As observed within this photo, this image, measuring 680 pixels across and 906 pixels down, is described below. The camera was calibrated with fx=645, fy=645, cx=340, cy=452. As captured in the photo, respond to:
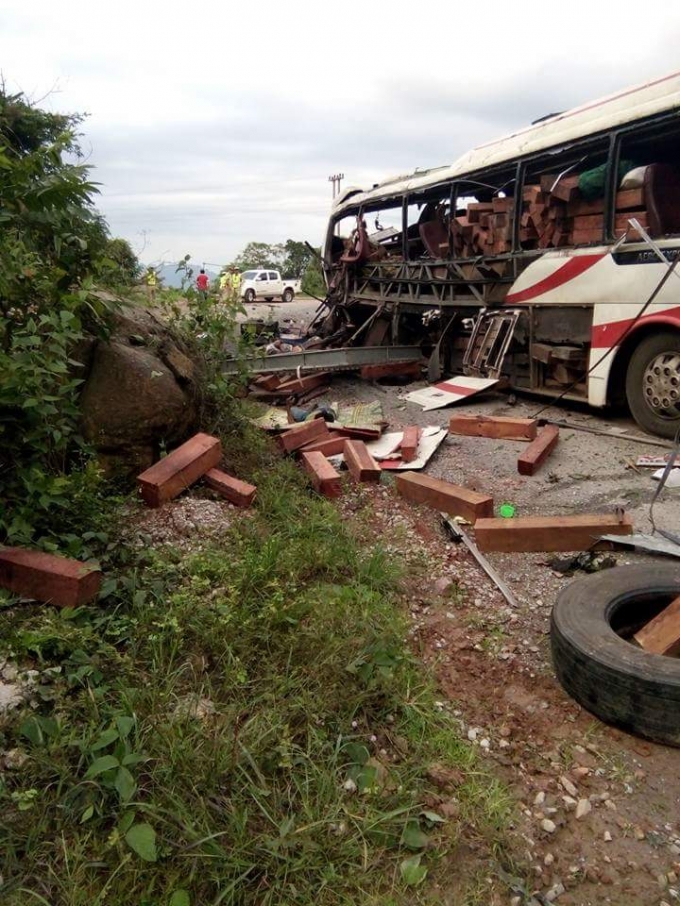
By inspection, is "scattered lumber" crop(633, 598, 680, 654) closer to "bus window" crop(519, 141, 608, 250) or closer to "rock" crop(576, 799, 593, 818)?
"rock" crop(576, 799, 593, 818)

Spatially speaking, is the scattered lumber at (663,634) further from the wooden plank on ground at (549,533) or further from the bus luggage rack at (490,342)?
the bus luggage rack at (490,342)

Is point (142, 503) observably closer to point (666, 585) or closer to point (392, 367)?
point (666, 585)

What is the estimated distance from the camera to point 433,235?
9656 millimetres

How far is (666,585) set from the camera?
2.99m

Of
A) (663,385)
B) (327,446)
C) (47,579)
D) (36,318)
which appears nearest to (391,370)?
(327,446)

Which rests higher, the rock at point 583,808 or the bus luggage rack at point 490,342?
the bus luggage rack at point 490,342

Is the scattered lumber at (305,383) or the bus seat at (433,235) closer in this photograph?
the scattered lumber at (305,383)

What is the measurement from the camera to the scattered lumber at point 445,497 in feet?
14.0

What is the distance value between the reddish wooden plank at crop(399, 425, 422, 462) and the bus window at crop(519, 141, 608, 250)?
2704mm

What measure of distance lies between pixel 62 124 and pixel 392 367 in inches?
325

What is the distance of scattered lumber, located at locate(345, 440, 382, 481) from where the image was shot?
5156mm

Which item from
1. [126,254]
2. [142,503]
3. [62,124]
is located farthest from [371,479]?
[62,124]

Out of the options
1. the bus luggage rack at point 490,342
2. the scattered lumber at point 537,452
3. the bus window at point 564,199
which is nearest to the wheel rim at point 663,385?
the scattered lumber at point 537,452

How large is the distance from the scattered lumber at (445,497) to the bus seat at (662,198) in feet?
11.0
